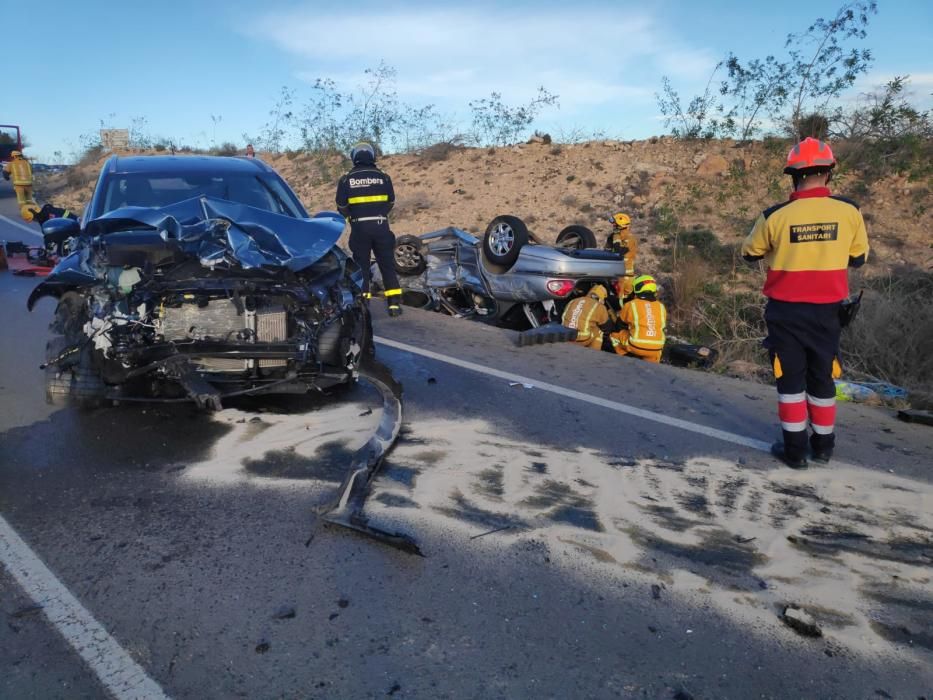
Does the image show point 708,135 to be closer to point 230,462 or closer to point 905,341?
point 905,341

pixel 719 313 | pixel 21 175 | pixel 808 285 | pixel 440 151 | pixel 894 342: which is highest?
pixel 440 151

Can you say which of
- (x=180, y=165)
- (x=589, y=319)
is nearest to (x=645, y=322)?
(x=589, y=319)

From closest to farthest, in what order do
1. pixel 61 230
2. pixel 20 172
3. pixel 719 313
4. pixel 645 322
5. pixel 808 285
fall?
pixel 808 285 → pixel 61 230 → pixel 645 322 → pixel 719 313 → pixel 20 172

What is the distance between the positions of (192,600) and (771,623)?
2.28 m

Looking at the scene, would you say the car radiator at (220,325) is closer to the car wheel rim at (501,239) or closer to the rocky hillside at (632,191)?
the car wheel rim at (501,239)

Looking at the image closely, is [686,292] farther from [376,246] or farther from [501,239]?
[376,246]

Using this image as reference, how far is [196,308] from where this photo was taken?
165 inches

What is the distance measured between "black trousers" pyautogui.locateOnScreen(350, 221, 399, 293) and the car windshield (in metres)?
2.25

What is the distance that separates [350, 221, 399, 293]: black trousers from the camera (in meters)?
8.23

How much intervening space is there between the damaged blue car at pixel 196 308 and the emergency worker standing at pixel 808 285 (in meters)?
2.77

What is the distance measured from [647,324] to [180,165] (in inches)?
185

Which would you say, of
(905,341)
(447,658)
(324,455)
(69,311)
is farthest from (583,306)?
(447,658)

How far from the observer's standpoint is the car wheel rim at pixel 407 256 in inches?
361

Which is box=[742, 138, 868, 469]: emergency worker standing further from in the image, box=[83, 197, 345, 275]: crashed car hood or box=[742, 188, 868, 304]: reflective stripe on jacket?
box=[83, 197, 345, 275]: crashed car hood
